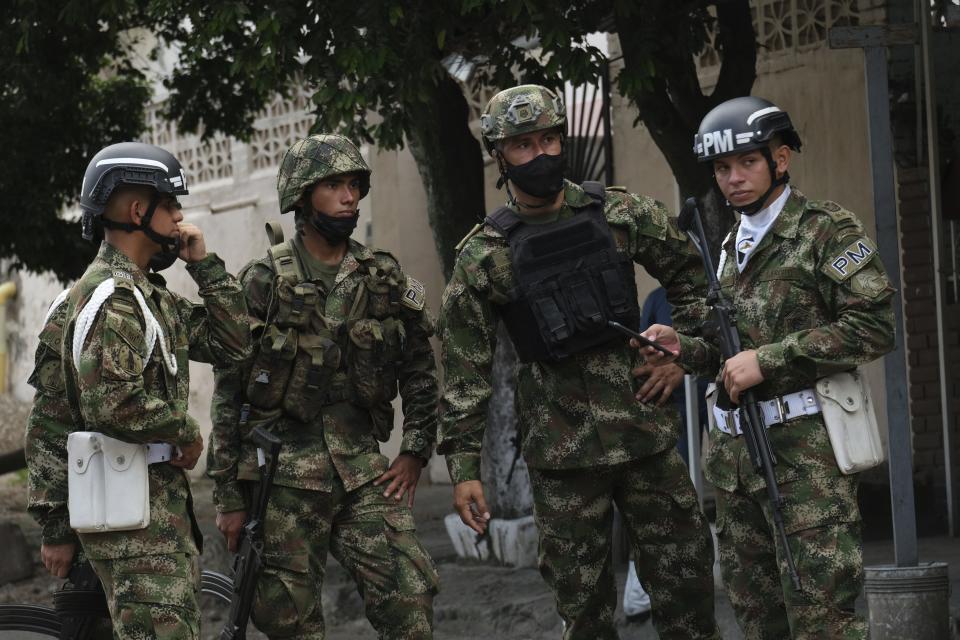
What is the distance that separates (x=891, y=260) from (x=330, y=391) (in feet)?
7.57

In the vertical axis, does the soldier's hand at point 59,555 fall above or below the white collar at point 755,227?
below

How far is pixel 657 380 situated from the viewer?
537 centimetres

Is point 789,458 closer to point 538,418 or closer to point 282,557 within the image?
point 538,418

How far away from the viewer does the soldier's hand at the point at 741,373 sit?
497 centimetres

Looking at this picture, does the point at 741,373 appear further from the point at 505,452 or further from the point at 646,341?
the point at 505,452

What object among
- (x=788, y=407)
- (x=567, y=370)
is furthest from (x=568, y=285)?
(x=788, y=407)

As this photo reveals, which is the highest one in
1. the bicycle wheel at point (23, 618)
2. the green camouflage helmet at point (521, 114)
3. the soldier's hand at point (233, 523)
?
the green camouflage helmet at point (521, 114)

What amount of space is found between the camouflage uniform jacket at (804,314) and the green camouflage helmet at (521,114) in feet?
2.50

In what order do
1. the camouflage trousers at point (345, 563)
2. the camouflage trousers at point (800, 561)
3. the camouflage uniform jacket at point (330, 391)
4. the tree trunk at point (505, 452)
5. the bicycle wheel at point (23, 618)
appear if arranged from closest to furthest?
the camouflage trousers at point (800, 561) < the camouflage trousers at point (345, 563) < the camouflage uniform jacket at point (330, 391) < the bicycle wheel at point (23, 618) < the tree trunk at point (505, 452)

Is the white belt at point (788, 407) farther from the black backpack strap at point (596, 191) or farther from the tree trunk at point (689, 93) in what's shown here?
the tree trunk at point (689, 93)

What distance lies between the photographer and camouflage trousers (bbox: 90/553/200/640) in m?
4.96

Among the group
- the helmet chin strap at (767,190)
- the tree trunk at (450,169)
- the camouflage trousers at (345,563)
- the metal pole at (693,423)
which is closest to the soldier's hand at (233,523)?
the camouflage trousers at (345,563)

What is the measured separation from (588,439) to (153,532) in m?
1.42

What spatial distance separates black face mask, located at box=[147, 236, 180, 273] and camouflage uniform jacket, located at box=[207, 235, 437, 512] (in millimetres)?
491
